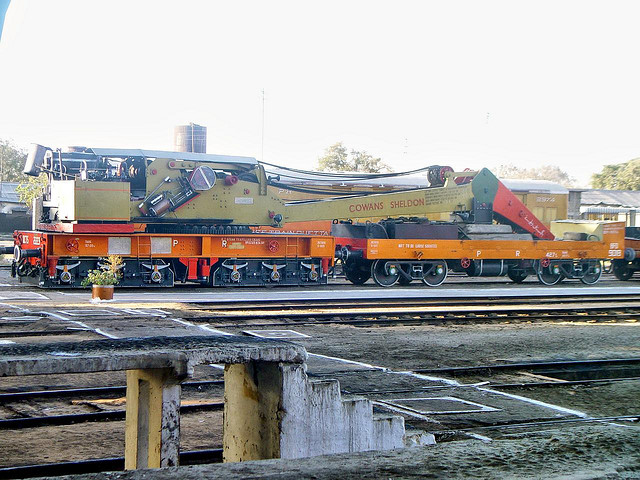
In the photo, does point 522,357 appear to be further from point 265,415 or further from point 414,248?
point 414,248

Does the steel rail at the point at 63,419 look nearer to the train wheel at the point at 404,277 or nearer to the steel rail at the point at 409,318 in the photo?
the steel rail at the point at 409,318

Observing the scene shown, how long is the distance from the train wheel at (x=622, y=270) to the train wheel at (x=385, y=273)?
11.5m

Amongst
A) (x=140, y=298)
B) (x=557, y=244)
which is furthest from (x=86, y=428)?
(x=557, y=244)

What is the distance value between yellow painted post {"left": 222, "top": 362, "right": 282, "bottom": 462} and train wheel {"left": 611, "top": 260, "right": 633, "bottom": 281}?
28.6m

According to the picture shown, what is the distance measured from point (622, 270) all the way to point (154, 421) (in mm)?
29911

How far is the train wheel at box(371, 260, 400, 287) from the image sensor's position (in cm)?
2483

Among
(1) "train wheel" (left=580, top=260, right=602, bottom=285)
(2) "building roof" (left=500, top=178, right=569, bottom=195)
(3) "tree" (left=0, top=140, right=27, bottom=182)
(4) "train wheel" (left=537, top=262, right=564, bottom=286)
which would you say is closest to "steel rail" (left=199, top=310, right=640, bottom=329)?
(4) "train wheel" (left=537, top=262, right=564, bottom=286)

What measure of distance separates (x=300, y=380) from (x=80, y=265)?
16523 mm

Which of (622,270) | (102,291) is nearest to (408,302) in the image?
(102,291)

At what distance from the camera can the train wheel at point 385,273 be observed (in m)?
24.8

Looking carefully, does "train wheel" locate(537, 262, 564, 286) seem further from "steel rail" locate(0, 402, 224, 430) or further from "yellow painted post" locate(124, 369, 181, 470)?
"yellow painted post" locate(124, 369, 181, 470)

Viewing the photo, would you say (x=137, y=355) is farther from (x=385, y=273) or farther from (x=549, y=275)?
(x=549, y=275)

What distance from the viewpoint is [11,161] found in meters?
77.9

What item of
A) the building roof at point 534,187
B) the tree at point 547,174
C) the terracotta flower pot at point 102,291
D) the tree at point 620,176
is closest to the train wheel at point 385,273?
the terracotta flower pot at point 102,291
